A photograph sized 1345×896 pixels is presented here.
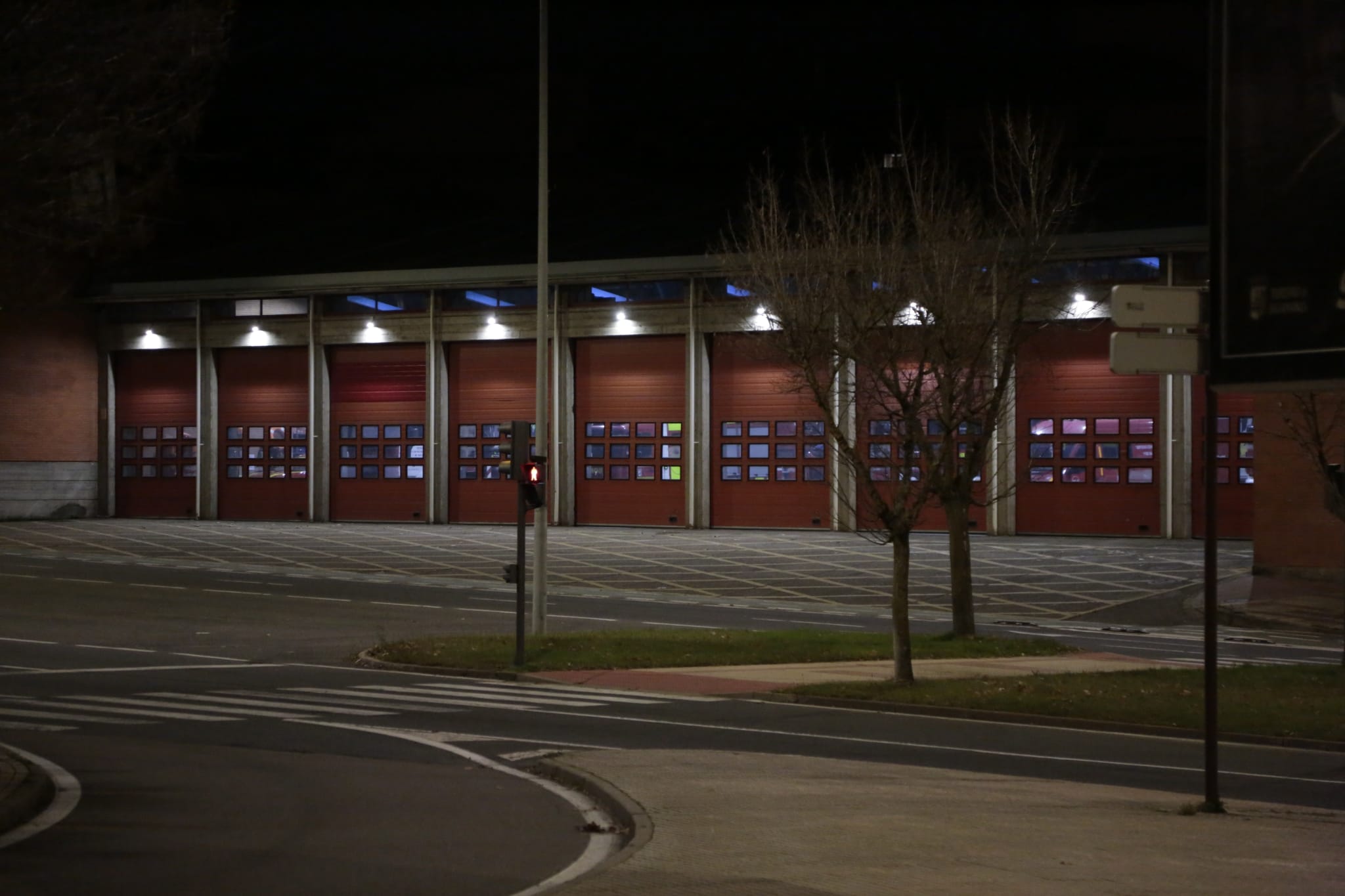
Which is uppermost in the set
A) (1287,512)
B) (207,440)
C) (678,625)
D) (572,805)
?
(207,440)

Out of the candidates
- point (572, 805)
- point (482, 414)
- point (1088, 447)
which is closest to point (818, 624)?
point (572, 805)

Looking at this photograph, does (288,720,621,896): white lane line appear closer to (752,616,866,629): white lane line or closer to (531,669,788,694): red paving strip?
(531,669,788,694): red paving strip

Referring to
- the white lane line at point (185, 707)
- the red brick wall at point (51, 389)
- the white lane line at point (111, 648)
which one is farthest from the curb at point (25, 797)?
the red brick wall at point (51, 389)

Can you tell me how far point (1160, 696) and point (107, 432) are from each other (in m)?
52.9

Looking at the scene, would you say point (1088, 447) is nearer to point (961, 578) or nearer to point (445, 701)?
point (961, 578)

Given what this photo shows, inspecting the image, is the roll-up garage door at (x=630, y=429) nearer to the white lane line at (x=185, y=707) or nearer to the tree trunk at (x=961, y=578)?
the tree trunk at (x=961, y=578)

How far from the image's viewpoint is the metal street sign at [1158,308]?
10539mm

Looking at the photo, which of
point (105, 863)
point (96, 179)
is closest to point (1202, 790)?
point (105, 863)

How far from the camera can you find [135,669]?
21344 millimetres

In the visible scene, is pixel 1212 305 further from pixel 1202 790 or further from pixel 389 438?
pixel 389 438

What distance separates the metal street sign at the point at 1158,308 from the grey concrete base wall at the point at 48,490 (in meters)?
55.7

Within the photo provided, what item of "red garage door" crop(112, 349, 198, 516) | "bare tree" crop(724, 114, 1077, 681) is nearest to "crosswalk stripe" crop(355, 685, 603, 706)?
"bare tree" crop(724, 114, 1077, 681)

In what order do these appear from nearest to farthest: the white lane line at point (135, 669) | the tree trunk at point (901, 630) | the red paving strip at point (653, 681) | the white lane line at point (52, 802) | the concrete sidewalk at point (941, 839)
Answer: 1. the concrete sidewalk at point (941, 839)
2. the white lane line at point (52, 802)
3. the tree trunk at point (901, 630)
4. the red paving strip at point (653, 681)
5. the white lane line at point (135, 669)

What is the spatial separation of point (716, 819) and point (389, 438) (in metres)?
49.1
